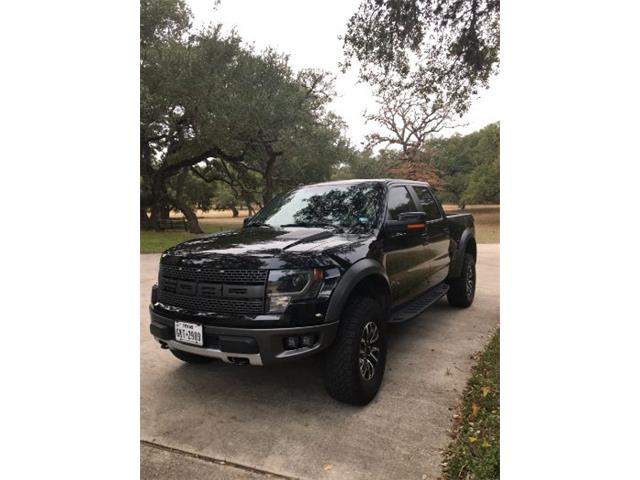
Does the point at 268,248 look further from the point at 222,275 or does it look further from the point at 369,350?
the point at 369,350

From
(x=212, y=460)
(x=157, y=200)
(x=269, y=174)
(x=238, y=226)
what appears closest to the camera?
(x=212, y=460)

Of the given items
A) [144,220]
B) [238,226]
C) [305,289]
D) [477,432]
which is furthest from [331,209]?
[144,220]

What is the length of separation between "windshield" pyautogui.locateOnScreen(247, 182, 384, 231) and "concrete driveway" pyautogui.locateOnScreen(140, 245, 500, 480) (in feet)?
4.17

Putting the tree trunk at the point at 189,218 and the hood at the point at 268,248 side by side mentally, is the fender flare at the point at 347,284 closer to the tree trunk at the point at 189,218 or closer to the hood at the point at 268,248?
the hood at the point at 268,248

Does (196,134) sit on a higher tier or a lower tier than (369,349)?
higher

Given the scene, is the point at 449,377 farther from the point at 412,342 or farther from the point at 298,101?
the point at 298,101

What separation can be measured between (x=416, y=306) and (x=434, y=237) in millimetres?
925

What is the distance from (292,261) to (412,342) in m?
2.15

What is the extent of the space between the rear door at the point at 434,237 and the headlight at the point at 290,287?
1.87m

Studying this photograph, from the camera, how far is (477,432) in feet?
8.34

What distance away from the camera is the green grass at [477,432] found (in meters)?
2.20

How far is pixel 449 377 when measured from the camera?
3.36 metres
